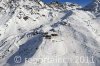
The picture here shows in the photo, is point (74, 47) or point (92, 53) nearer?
point (92, 53)

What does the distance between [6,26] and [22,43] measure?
1189 inches

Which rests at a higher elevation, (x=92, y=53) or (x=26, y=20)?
(x=26, y=20)

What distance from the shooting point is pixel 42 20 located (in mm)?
72812

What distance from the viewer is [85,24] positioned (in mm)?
41375

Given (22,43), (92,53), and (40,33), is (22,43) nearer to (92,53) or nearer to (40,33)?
(40,33)

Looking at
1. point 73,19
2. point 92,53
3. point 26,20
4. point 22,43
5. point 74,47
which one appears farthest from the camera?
point 26,20

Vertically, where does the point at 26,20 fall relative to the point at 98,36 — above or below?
above

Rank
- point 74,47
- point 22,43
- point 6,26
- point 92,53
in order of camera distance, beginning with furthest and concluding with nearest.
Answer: point 6,26
point 22,43
point 74,47
point 92,53

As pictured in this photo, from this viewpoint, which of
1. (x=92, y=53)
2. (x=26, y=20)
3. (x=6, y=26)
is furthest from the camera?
(x=26, y=20)

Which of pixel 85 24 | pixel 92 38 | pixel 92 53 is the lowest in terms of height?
pixel 92 53

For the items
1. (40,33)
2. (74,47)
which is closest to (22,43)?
(40,33)

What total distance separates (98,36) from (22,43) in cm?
1257

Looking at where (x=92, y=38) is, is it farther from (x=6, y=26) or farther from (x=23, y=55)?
(x=6, y=26)

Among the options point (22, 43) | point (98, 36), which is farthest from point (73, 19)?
point (22, 43)
